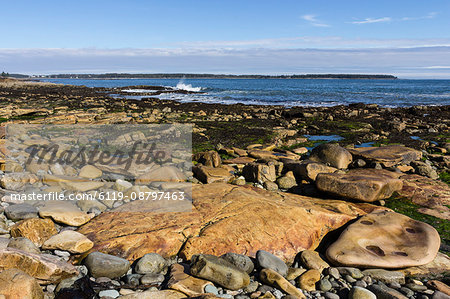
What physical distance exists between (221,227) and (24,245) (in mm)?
3163

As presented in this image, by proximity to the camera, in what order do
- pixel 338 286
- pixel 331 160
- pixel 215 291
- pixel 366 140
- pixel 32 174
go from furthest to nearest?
pixel 366 140
pixel 331 160
pixel 32 174
pixel 338 286
pixel 215 291

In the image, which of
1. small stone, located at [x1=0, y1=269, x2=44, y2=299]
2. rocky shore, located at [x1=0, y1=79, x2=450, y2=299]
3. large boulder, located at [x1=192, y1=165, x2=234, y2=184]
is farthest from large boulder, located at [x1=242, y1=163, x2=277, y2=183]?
small stone, located at [x1=0, y1=269, x2=44, y2=299]

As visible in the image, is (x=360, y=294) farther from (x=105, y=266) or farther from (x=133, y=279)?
(x=105, y=266)

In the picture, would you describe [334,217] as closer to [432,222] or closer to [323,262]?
[323,262]

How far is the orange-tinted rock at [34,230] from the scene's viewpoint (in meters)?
5.36

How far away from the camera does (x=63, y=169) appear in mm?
9031

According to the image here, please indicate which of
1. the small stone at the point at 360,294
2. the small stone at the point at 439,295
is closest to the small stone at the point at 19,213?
the small stone at the point at 360,294

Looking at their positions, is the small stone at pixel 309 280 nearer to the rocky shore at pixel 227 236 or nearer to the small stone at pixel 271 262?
the rocky shore at pixel 227 236

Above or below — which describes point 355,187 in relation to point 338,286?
above

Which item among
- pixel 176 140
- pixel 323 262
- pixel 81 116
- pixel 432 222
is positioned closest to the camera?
pixel 323 262

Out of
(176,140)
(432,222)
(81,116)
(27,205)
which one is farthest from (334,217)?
(81,116)

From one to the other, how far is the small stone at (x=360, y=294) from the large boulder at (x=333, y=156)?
23.0 feet

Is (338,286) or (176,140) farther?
(176,140)

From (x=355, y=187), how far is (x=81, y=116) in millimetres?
19108
